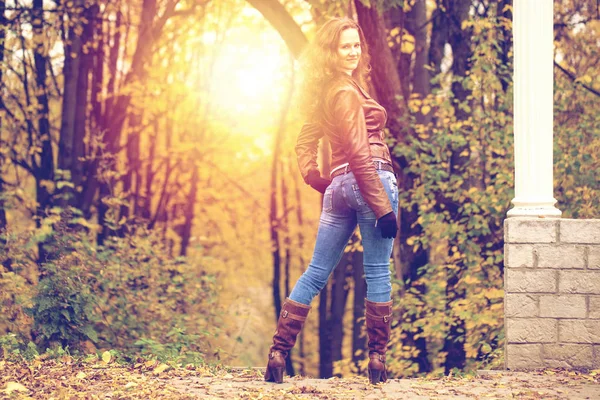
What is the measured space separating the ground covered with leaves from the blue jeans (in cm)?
57

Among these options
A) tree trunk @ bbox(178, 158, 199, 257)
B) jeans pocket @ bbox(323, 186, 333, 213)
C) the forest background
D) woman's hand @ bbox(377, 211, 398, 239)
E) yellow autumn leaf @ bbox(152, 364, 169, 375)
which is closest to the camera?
woman's hand @ bbox(377, 211, 398, 239)

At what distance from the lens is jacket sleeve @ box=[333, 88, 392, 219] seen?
15.0ft

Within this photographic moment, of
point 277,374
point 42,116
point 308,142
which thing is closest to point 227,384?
point 277,374

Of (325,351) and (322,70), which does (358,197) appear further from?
(325,351)

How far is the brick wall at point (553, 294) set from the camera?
221 inches

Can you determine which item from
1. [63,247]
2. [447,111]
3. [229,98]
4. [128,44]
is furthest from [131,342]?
[229,98]

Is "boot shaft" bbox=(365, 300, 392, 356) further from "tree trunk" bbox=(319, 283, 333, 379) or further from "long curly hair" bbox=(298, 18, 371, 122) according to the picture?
"tree trunk" bbox=(319, 283, 333, 379)

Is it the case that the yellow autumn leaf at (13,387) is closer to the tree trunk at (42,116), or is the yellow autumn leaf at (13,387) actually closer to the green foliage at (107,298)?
the green foliage at (107,298)

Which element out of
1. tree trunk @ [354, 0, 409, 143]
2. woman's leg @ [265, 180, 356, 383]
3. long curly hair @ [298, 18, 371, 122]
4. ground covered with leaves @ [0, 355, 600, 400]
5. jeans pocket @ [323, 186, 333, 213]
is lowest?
ground covered with leaves @ [0, 355, 600, 400]

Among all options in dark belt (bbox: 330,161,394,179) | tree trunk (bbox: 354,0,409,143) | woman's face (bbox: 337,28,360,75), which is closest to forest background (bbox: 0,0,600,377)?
tree trunk (bbox: 354,0,409,143)

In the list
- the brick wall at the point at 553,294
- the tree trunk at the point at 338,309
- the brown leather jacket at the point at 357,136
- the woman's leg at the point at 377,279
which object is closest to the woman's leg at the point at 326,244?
the woman's leg at the point at 377,279

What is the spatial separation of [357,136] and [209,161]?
12.8 metres

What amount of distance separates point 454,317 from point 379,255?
4.49m

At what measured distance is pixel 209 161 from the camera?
17203mm
